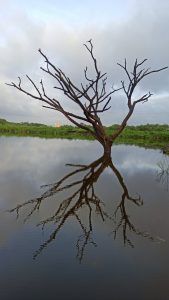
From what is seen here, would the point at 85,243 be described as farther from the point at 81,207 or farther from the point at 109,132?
the point at 109,132

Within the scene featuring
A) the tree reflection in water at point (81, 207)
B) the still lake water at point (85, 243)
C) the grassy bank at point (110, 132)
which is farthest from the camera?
the grassy bank at point (110, 132)

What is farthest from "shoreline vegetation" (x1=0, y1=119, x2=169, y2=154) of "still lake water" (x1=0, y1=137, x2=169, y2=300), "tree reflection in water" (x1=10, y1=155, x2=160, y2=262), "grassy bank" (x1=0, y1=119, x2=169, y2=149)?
"still lake water" (x1=0, y1=137, x2=169, y2=300)

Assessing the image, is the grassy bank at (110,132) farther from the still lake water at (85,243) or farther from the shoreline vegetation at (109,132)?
the still lake water at (85,243)

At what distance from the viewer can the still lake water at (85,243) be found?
349cm

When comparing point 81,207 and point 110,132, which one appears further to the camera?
point 110,132

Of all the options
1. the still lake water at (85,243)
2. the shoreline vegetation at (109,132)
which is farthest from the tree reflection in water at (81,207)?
the shoreline vegetation at (109,132)

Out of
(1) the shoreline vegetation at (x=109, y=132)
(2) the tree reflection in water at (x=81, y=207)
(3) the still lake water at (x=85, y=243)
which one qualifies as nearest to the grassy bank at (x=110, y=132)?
(1) the shoreline vegetation at (x=109, y=132)

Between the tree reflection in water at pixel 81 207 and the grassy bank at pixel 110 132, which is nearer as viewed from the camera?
the tree reflection in water at pixel 81 207

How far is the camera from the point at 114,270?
3.90 m

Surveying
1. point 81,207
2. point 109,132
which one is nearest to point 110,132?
point 109,132

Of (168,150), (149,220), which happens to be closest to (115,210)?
(149,220)

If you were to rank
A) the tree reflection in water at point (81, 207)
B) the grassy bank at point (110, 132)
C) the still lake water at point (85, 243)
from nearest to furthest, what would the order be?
the still lake water at point (85, 243) < the tree reflection in water at point (81, 207) < the grassy bank at point (110, 132)

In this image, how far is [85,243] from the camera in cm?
463

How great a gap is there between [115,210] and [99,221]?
0.76 meters
